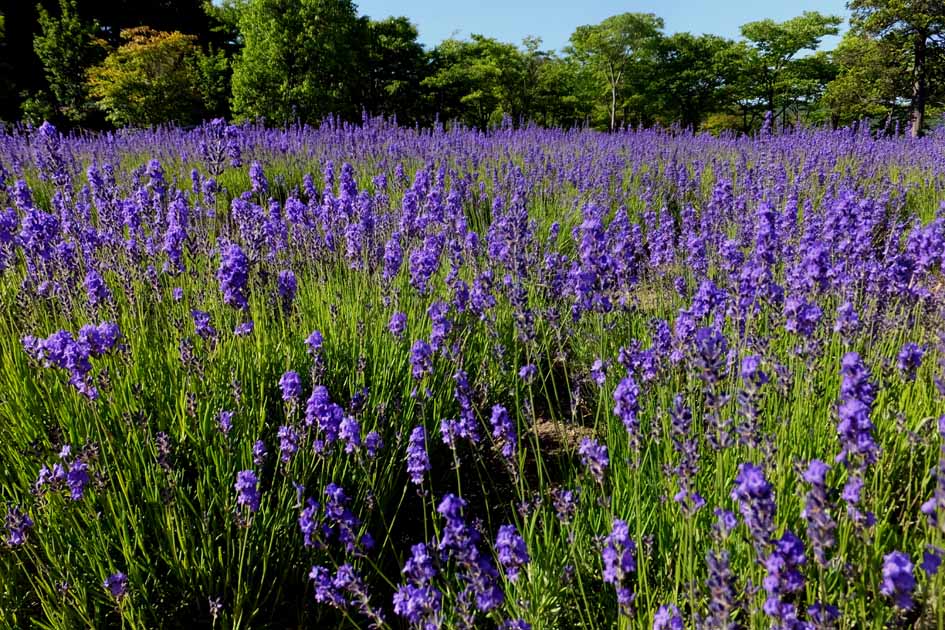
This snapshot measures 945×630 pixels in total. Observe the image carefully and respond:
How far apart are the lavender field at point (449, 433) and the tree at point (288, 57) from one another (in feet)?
54.0

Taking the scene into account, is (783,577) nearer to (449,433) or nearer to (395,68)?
(449,433)

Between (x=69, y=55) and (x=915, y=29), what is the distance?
29.7 metres

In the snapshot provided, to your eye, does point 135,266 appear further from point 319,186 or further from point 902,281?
point 319,186

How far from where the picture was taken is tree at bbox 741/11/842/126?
32.2m

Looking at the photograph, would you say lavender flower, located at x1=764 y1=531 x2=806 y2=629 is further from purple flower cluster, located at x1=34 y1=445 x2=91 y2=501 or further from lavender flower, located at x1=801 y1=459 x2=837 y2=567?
purple flower cluster, located at x1=34 y1=445 x2=91 y2=501

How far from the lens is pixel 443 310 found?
8.02 ft

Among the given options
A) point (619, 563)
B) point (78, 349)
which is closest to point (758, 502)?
point (619, 563)

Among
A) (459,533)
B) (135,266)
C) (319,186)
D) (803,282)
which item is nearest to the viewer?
(459,533)

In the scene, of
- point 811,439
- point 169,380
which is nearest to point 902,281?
point 811,439

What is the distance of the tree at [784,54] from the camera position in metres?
32.2

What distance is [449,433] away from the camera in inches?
→ 66.3

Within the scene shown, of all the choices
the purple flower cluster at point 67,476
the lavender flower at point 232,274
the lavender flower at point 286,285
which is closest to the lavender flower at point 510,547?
the purple flower cluster at point 67,476

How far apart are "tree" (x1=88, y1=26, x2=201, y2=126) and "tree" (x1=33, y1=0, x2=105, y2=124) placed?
135 centimetres

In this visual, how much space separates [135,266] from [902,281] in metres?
3.49
